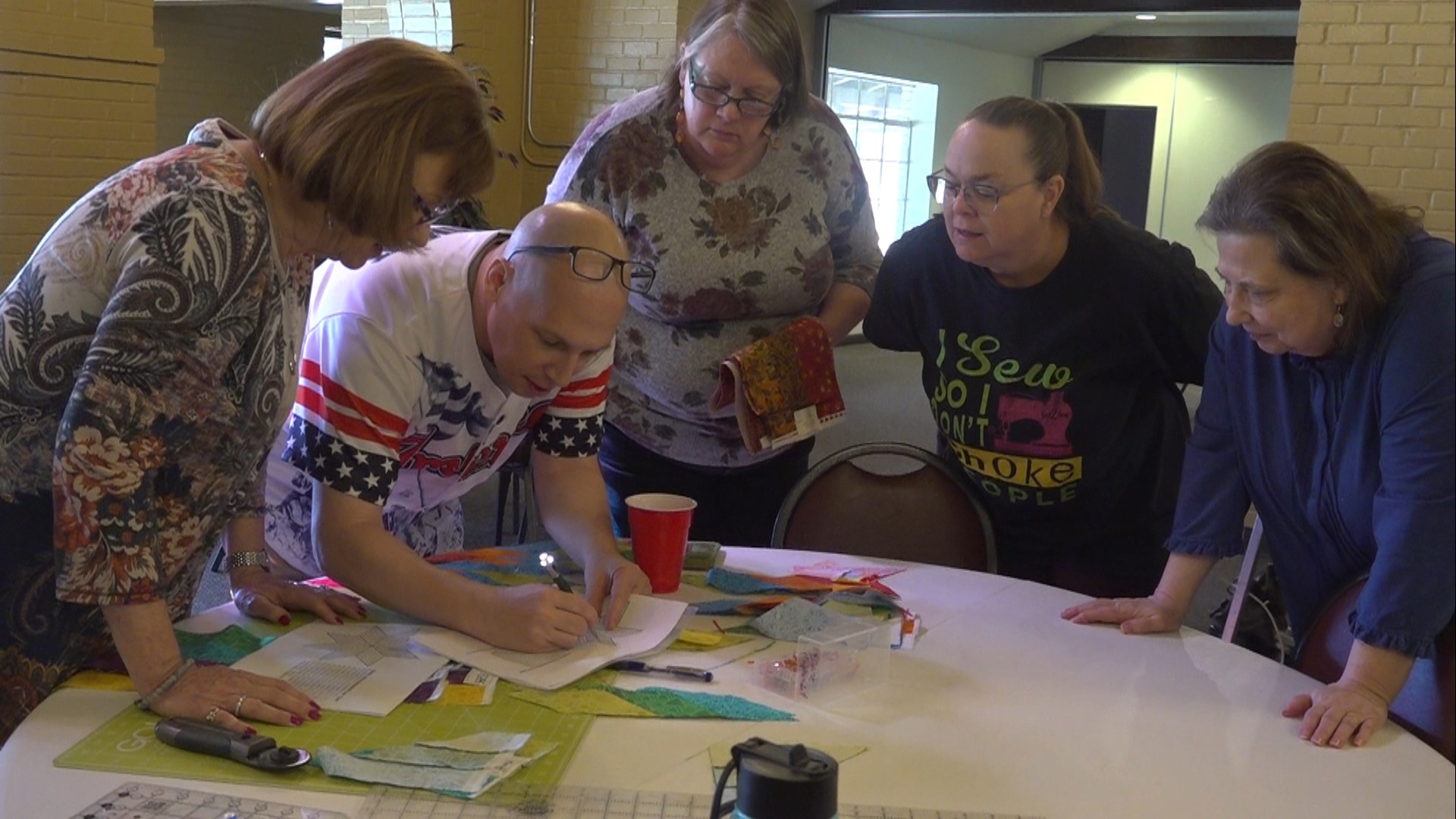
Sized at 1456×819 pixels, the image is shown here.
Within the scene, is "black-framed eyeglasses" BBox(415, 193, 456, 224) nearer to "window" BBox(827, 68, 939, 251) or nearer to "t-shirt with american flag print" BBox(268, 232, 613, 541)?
"t-shirt with american flag print" BBox(268, 232, 613, 541)

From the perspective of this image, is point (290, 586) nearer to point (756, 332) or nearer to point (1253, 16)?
point (756, 332)

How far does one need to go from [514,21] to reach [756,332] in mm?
5595

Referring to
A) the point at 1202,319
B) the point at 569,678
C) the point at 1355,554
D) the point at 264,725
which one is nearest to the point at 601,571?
the point at 569,678

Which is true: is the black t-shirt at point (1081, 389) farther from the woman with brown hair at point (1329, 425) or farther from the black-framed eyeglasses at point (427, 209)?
the black-framed eyeglasses at point (427, 209)

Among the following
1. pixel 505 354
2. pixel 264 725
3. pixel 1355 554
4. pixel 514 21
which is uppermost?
pixel 514 21

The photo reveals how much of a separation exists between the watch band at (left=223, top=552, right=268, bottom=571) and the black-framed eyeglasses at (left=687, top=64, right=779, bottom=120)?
1065mm

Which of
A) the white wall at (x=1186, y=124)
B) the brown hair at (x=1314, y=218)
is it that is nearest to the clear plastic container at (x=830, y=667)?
the brown hair at (x=1314, y=218)

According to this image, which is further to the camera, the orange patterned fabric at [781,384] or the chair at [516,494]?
the chair at [516,494]

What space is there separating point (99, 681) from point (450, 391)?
56cm

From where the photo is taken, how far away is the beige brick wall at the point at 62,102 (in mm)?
4395

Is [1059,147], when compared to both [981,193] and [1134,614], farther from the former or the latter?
[1134,614]

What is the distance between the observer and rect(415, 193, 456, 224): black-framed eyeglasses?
147cm

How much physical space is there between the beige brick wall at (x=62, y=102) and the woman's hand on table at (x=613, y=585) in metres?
3.47

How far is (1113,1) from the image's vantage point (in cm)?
802
